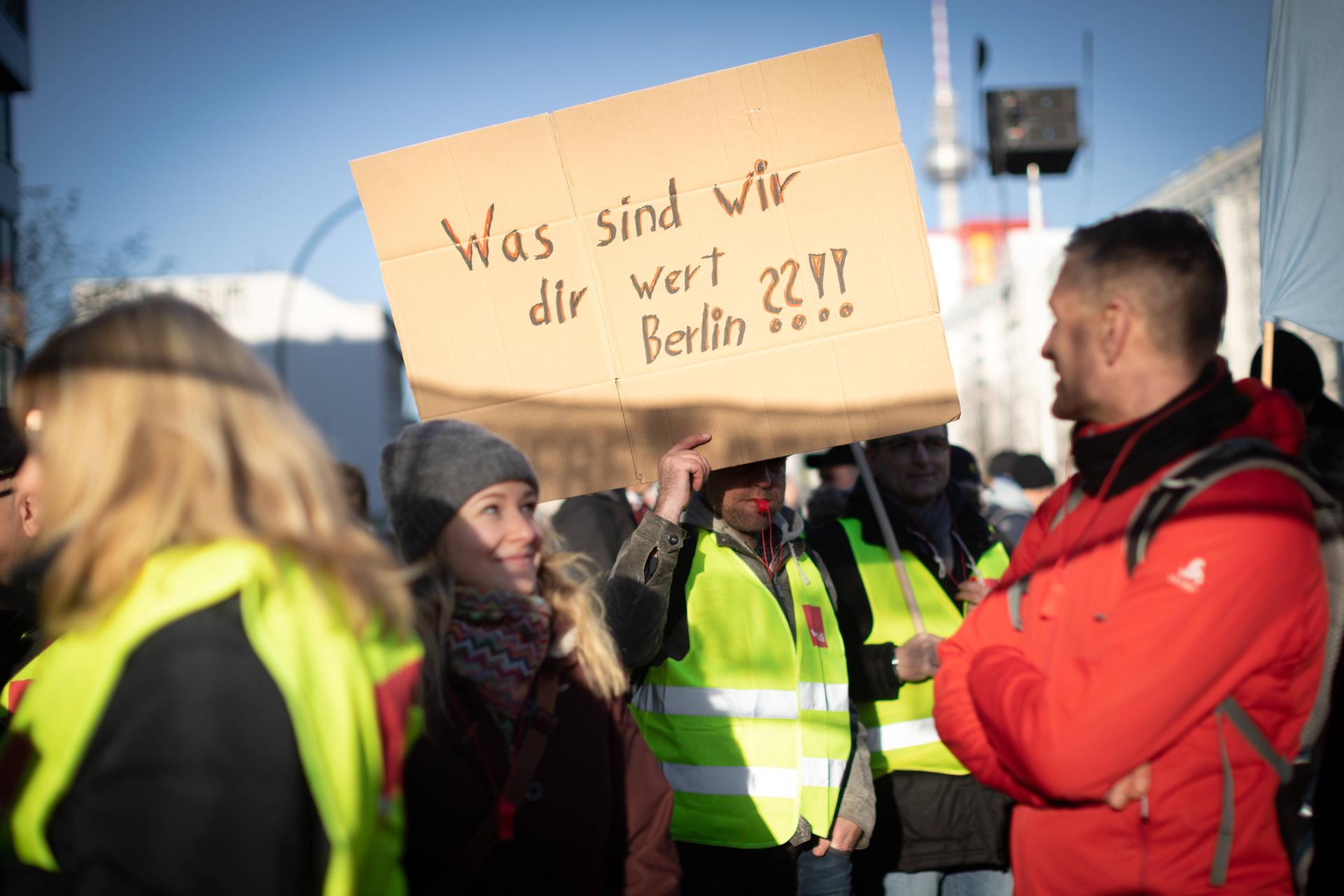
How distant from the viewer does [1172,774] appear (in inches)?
69.9

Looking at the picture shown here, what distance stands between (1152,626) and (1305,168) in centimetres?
168

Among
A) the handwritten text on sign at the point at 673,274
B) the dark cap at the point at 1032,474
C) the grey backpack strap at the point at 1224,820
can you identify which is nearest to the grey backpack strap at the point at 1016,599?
the grey backpack strap at the point at 1224,820

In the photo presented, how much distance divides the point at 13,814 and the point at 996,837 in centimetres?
286

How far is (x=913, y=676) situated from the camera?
3324mm

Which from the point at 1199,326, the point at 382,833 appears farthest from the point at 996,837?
the point at 382,833

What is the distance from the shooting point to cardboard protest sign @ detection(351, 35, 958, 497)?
9.57 ft

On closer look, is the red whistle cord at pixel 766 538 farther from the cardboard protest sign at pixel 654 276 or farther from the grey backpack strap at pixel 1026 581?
the grey backpack strap at pixel 1026 581

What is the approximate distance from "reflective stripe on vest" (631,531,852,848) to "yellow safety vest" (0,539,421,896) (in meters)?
1.58

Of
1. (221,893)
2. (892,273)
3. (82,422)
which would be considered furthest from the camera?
(892,273)

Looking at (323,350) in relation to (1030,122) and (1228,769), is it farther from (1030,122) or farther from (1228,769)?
(1228,769)

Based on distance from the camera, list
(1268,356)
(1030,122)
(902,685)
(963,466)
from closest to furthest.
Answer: (1268,356) → (902,685) → (963,466) → (1030,122)

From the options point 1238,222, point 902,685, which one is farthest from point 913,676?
point 1238,222

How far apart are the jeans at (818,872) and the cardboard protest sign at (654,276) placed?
122 cm

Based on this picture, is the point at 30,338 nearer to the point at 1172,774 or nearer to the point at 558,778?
the point at 558,778
